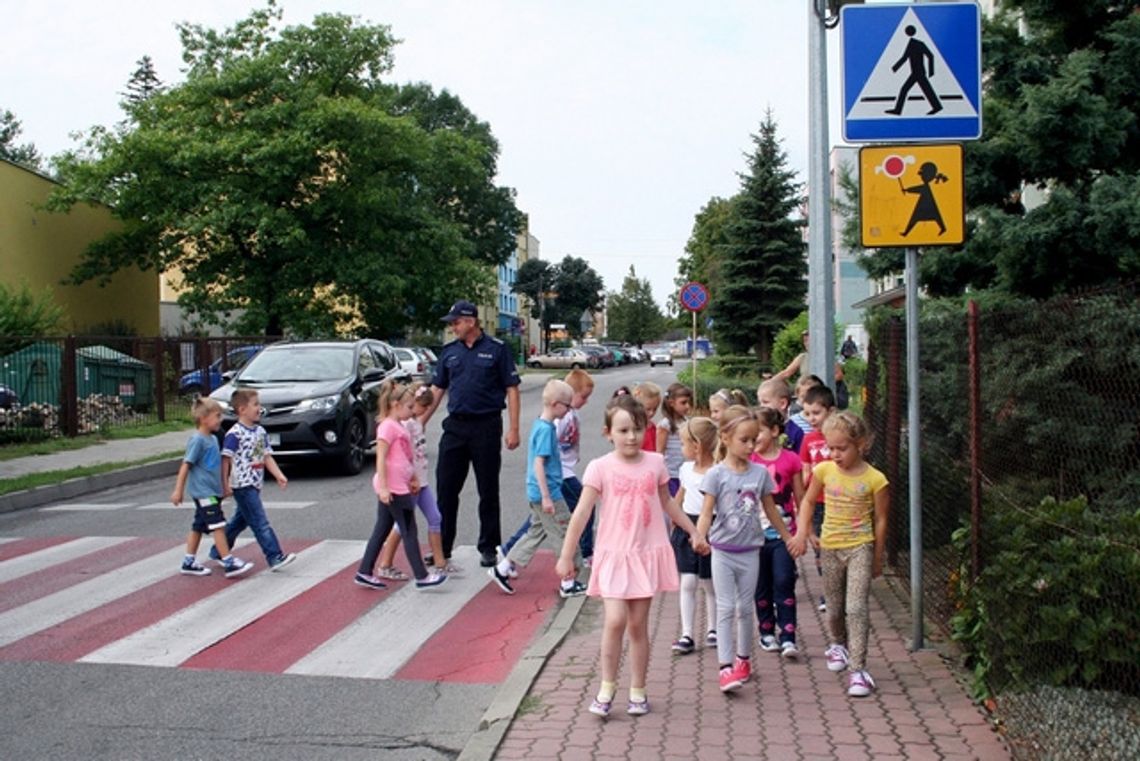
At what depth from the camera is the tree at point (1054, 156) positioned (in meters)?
9.91

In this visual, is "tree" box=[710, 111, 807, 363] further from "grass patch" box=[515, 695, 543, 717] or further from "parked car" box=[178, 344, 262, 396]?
"grass patch" box=[515, 695, 543, 717]

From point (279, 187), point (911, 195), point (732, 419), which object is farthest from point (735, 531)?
point (279, 187)

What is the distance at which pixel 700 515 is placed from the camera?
227 inches

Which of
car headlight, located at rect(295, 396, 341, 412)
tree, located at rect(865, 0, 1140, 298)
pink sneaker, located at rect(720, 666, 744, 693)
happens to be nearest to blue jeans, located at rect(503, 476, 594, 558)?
pink sneaker, located at rect(720, 666, 744, 693)

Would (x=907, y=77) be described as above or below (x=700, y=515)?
above

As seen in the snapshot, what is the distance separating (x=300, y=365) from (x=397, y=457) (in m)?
8.47

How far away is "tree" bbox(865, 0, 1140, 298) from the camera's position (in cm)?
991

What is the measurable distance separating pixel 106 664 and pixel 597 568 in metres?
2.93

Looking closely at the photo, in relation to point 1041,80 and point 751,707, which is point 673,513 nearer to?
point 751,707

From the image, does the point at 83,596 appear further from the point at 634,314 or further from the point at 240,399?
the point at 634,314

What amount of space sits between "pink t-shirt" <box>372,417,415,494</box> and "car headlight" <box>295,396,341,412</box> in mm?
7068

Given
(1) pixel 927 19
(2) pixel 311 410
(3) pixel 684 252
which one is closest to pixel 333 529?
(2) pixel 311 410

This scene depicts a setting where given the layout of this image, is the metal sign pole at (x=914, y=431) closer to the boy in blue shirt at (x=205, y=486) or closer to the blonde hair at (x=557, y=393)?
the blonde hair at (x=557, y=393)

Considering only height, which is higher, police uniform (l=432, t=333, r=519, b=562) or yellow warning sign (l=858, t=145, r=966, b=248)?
yellow warning sign (l=858, t=145, r=966, b=248)
